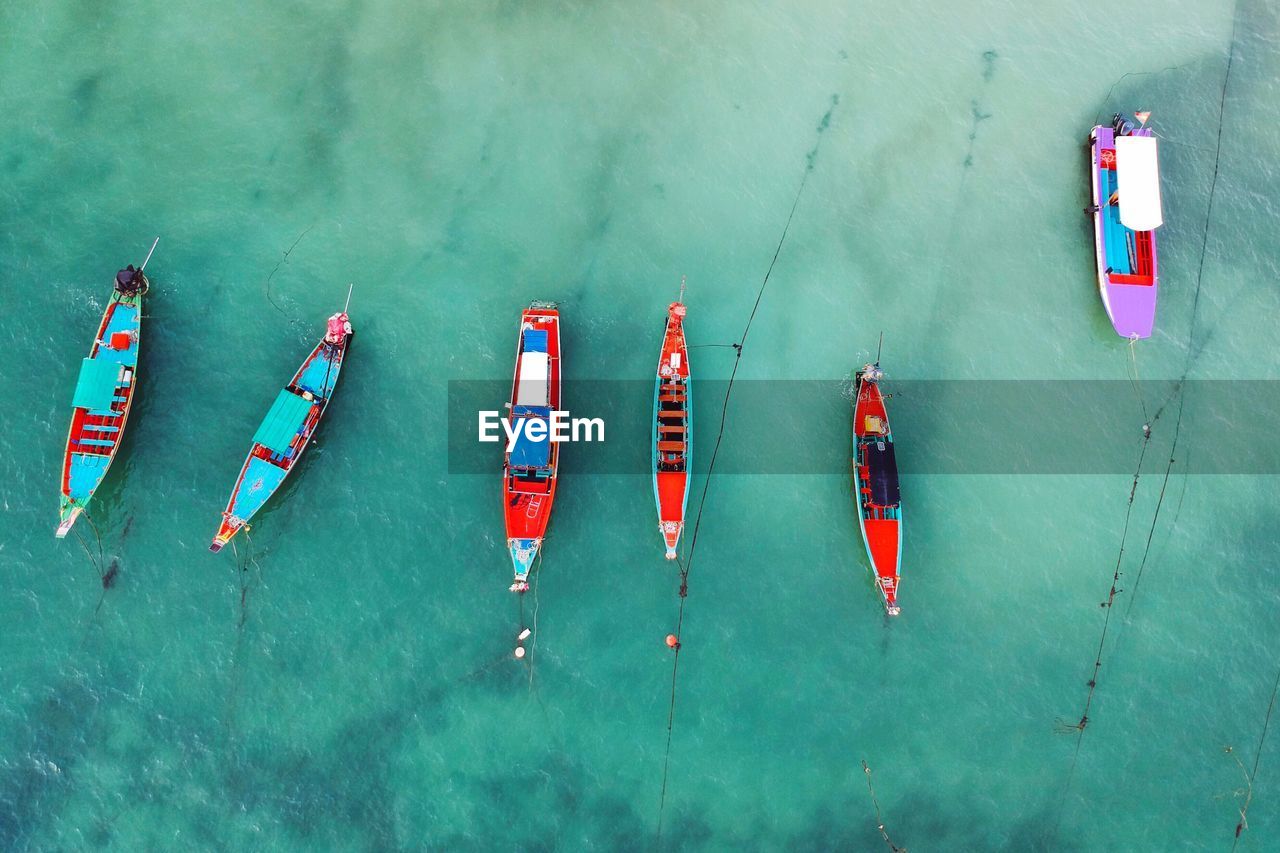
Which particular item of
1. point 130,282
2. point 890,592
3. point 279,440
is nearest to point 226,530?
point 279,440

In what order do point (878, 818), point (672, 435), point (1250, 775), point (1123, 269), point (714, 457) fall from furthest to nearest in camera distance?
1. point (1123, 269)
2. point (714, 457)
3. point (1250, 775)
4. point (672, 435)
5. point (878, 818)

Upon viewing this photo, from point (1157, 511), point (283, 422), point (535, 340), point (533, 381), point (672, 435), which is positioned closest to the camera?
point (283, 422)

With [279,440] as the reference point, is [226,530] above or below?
below

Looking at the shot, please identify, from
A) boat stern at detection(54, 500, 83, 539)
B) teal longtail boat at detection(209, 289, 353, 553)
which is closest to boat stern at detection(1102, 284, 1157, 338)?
teal longtail boat at detection(209, 289, 353, 553)

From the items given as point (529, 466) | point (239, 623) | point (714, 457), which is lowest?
point (239, 623)

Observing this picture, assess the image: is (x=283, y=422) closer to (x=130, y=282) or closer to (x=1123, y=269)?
(x=130, y=282)

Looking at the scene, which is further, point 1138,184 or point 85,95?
point 85,95
